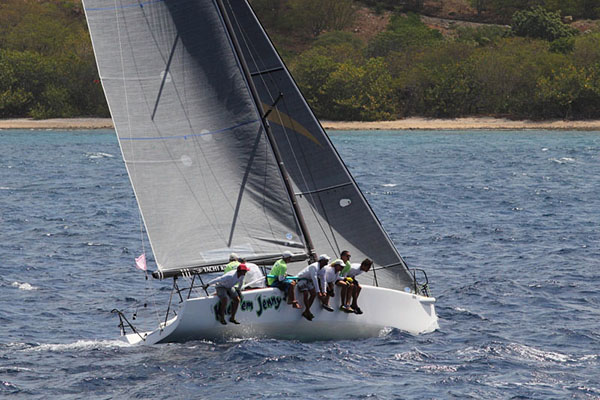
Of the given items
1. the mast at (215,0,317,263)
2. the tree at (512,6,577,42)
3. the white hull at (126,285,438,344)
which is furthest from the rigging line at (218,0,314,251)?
the tree at (512,6,577,42)

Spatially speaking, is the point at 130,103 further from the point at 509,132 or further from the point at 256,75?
the point at 509,132

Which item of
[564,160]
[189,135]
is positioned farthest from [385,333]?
[564,160]

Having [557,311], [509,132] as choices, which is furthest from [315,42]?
[557,311]

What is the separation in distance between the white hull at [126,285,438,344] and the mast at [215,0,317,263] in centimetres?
143

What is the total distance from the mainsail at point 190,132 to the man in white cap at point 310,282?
3.05 feet

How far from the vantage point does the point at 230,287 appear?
20078 millimetres

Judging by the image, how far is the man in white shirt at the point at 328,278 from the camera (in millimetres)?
20719

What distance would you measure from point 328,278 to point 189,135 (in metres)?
4.31

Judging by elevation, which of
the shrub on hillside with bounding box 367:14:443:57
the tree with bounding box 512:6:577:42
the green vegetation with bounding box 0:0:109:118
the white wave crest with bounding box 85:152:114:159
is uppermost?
the tree with bounding box 512:6:577:42

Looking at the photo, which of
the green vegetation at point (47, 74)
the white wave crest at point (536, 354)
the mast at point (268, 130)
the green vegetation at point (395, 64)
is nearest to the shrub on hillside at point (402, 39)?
the green vegetation at point (395, 64)

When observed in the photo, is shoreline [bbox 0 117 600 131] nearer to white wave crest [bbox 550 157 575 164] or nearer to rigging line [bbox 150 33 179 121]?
white wave crest [bbox 550 157 575 164]

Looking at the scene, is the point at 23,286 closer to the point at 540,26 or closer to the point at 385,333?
the point at 385,333

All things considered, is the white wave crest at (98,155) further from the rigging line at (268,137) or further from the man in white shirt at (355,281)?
the man in white shirt at (355,281)

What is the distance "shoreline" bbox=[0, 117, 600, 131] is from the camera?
4188 inches
